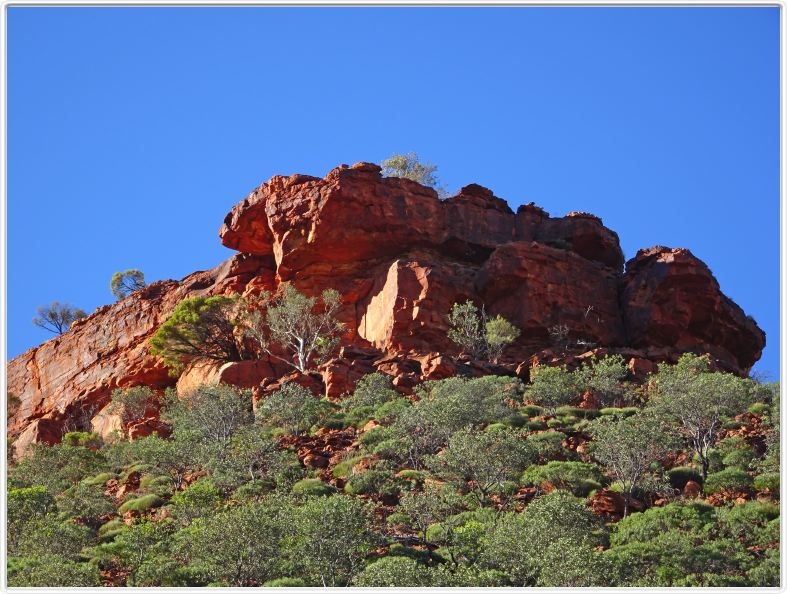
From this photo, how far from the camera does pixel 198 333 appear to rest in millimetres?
61969

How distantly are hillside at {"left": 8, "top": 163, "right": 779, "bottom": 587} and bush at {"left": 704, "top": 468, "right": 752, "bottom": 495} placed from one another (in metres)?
0.08

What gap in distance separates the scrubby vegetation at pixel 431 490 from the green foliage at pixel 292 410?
9cm

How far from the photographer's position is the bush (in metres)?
36.4

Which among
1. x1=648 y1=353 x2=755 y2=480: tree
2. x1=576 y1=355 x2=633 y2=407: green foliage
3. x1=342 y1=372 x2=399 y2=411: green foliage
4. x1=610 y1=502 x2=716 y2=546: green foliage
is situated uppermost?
x1=576 y1=355 x2=633 y2=407: green foliage

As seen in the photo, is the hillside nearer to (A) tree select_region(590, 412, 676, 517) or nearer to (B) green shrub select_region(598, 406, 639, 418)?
(A) tree select_region(590, 412, 676, 517)

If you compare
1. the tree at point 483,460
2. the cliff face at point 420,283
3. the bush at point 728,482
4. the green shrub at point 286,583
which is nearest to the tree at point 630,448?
the bush at point 728,482

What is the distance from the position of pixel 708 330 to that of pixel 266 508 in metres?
33.6

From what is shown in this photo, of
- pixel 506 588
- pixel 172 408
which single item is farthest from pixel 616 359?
pixel 506 588

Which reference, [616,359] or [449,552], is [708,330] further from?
[449,552]

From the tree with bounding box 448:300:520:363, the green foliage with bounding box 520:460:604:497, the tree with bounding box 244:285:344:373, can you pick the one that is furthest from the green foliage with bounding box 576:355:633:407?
the tree with bounding box 244:285:344:373

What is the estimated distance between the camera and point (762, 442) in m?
Answer: 40.6

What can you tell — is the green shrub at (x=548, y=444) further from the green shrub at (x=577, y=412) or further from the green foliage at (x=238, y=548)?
the green foliage at (x=238, y=548)

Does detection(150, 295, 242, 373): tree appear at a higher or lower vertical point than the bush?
higher

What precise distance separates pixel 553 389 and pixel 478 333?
36.6 ft
